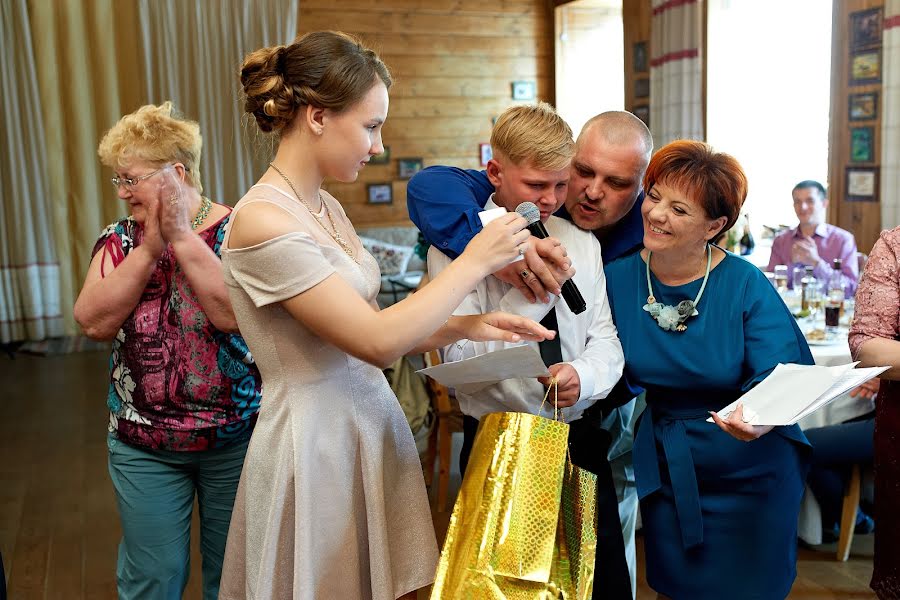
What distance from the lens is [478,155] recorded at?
9.45 m

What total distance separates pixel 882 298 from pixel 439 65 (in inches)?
301

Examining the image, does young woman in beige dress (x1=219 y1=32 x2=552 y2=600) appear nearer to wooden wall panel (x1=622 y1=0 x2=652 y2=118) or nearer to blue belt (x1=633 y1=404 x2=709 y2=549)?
blue belt (x1=633 y1=404 x2=709 y2=549)

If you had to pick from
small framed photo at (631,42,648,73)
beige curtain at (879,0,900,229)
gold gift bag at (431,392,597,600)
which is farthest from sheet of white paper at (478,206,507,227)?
small framed photo at (631,42,648,73)

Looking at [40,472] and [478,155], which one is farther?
[478,155]

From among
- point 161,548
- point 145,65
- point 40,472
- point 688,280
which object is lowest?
point 40,472

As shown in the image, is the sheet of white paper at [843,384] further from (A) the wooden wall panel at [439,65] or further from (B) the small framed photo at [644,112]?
(A) the wooden wall panel at [439,65]

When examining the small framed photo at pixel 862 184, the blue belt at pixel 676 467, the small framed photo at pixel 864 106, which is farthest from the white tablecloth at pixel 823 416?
the small framed photo at pixel 864 106

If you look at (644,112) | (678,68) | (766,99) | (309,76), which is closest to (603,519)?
(309,76)

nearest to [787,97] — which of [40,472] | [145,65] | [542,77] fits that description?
[542,77]

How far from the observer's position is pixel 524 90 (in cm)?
960

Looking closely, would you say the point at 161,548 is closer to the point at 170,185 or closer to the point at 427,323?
the point at 170,185

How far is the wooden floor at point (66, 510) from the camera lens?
3242 mm

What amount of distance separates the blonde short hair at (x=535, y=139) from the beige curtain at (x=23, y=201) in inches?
263

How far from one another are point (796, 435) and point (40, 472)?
4054 millimetres
